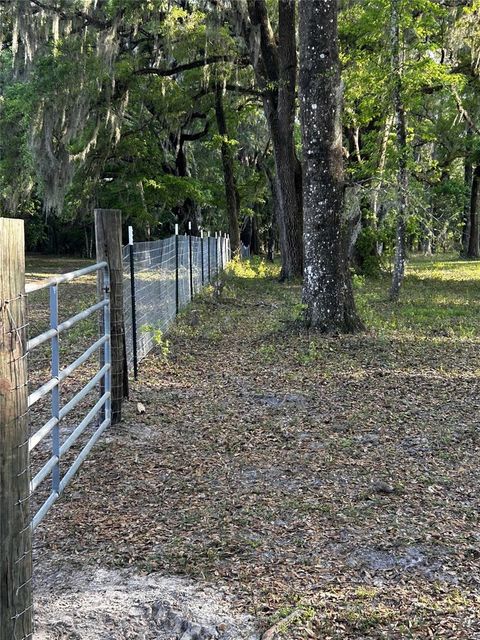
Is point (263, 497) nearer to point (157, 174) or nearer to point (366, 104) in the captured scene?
point (366, 104)

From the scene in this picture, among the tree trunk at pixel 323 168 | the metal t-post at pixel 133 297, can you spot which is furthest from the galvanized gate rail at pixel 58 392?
the tree trunk at pixel 323 168

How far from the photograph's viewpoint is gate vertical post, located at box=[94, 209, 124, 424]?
18.6ft

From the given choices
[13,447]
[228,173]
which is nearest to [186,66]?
[228,173]

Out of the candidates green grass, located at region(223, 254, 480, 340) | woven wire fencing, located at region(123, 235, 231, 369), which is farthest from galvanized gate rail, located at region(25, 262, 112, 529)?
green grass, located at region(223, 254, 480, 340)

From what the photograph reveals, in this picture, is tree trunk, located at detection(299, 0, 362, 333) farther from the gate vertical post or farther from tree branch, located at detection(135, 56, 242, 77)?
tree branch, located at detection(135, 56, 242, 77)

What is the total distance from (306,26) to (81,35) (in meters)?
9.72

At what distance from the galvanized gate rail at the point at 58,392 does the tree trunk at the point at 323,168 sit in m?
4.11

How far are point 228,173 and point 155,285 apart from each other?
1595cm

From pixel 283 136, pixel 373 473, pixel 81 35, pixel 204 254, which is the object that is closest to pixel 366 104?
pixel 283 136

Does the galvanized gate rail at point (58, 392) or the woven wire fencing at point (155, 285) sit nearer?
the galvanized gate rail at point (58, 392)

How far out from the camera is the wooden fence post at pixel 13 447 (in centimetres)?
228

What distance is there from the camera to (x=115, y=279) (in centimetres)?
576

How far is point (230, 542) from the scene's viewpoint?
12.1 ft

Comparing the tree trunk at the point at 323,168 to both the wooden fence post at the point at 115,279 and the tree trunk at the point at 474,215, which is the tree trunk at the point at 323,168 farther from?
the tree trunk at the point at 474,215
